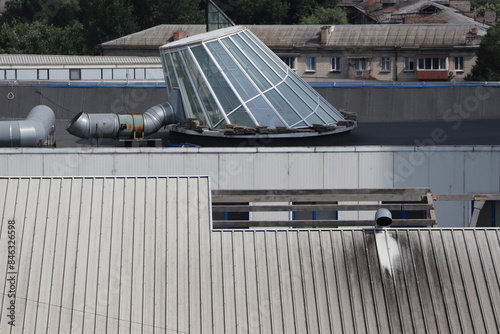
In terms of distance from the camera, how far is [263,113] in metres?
27.8

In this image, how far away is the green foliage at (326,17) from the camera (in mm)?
90625

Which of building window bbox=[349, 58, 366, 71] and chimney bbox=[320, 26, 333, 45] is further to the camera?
building window bbox=[349, 58, 366, 71]

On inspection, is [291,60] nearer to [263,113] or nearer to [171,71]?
[171,71]

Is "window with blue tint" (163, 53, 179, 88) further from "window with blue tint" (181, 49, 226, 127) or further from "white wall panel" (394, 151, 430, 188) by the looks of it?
"white wall panel" (394, 151, 430, 188)

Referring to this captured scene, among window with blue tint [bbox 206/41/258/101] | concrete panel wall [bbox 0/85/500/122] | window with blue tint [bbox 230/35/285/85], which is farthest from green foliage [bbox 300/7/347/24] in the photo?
window with blue tint [bbox 206/41/258/101]

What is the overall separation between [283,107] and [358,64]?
4666cm

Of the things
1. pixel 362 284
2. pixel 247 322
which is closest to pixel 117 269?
pixel 247 322

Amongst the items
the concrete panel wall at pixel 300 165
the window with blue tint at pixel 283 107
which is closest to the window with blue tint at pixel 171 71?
the window with blue tint at pixel 283 107

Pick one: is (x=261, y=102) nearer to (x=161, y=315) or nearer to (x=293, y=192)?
(x=293, y=192)

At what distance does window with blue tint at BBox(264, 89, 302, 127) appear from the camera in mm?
27891

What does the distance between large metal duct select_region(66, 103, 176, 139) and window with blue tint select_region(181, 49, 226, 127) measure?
1.21m

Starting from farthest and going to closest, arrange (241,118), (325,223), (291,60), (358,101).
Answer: (291,60)
(358,101)
(241,118)
(325,223)

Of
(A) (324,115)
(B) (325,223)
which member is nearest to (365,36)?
(A) (324,115)

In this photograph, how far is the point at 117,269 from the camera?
16297mm
